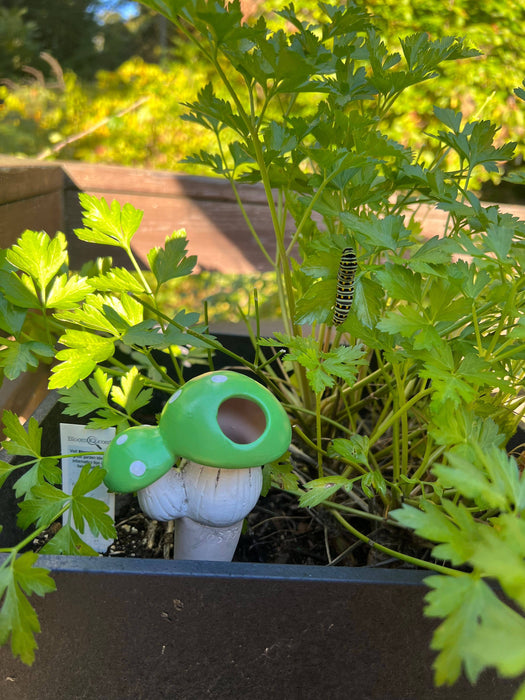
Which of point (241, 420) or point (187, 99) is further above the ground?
point (241, 420)

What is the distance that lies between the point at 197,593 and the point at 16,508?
299 mm

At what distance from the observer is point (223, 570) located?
46 cm

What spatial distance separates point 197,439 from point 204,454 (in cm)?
1

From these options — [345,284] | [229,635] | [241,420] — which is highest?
[345,284]

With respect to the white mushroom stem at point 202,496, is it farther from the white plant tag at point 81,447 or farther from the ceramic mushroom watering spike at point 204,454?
the white plant tag at point 81,447

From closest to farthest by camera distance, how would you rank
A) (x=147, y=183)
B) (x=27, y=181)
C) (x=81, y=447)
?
(x=81, y=447) → (x=27, y=181) → (x=147, y=183)

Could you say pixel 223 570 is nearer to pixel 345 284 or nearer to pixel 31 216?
pixel 345 284

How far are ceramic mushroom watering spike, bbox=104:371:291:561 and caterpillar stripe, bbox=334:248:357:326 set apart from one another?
114 millimetres

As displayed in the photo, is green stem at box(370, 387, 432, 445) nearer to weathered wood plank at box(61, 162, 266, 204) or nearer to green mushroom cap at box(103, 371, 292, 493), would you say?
green mushroom cap at box(103, 371, 292, 493)

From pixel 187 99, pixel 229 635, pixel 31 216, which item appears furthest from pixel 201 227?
pixel 187 99

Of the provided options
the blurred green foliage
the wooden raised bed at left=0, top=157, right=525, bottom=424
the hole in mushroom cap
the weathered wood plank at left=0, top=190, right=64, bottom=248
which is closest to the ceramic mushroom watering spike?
the hole in mushroom cap

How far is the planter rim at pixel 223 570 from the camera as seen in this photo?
0.45 m

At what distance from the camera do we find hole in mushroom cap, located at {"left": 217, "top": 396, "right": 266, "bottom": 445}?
1.75 ft

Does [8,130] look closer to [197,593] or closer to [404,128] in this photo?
[404,128]
